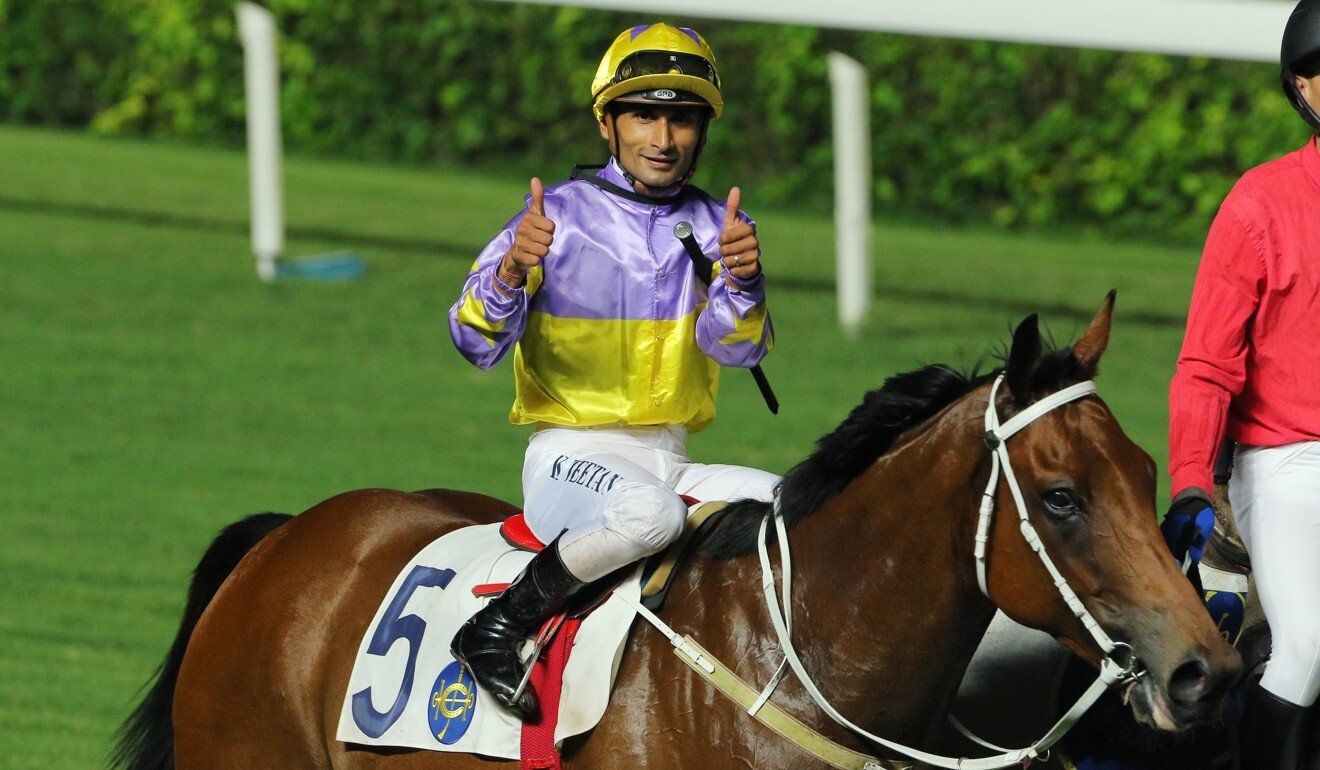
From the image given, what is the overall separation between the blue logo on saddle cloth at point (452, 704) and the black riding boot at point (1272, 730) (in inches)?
58.5

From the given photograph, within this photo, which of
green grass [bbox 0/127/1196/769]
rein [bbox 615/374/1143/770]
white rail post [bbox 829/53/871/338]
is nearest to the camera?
rein [bbox 615/374/1143/770]

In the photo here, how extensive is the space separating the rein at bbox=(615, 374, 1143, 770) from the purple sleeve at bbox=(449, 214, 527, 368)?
63 cm

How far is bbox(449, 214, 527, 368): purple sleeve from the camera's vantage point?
384 centimetres

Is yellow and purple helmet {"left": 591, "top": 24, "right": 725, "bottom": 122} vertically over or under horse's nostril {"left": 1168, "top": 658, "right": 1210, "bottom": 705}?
over

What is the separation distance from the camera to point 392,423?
11.0 m

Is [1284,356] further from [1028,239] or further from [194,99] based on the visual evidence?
[194,99]

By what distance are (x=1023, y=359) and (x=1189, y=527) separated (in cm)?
55

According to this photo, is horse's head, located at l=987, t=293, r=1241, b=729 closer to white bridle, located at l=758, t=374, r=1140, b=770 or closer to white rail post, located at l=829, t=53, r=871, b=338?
white bridle, located at l=758, t=374, r=1140, b=770

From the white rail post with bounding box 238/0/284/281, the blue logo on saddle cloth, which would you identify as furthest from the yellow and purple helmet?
the white rail post with bounding box 238/0/284/281

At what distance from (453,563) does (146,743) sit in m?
1.10

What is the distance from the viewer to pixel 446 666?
394 centimetres

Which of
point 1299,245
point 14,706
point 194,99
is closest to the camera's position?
point 1299,245

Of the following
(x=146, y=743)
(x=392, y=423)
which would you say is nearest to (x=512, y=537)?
(x=146, y=743)

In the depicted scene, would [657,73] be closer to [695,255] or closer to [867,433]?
[695,255]
